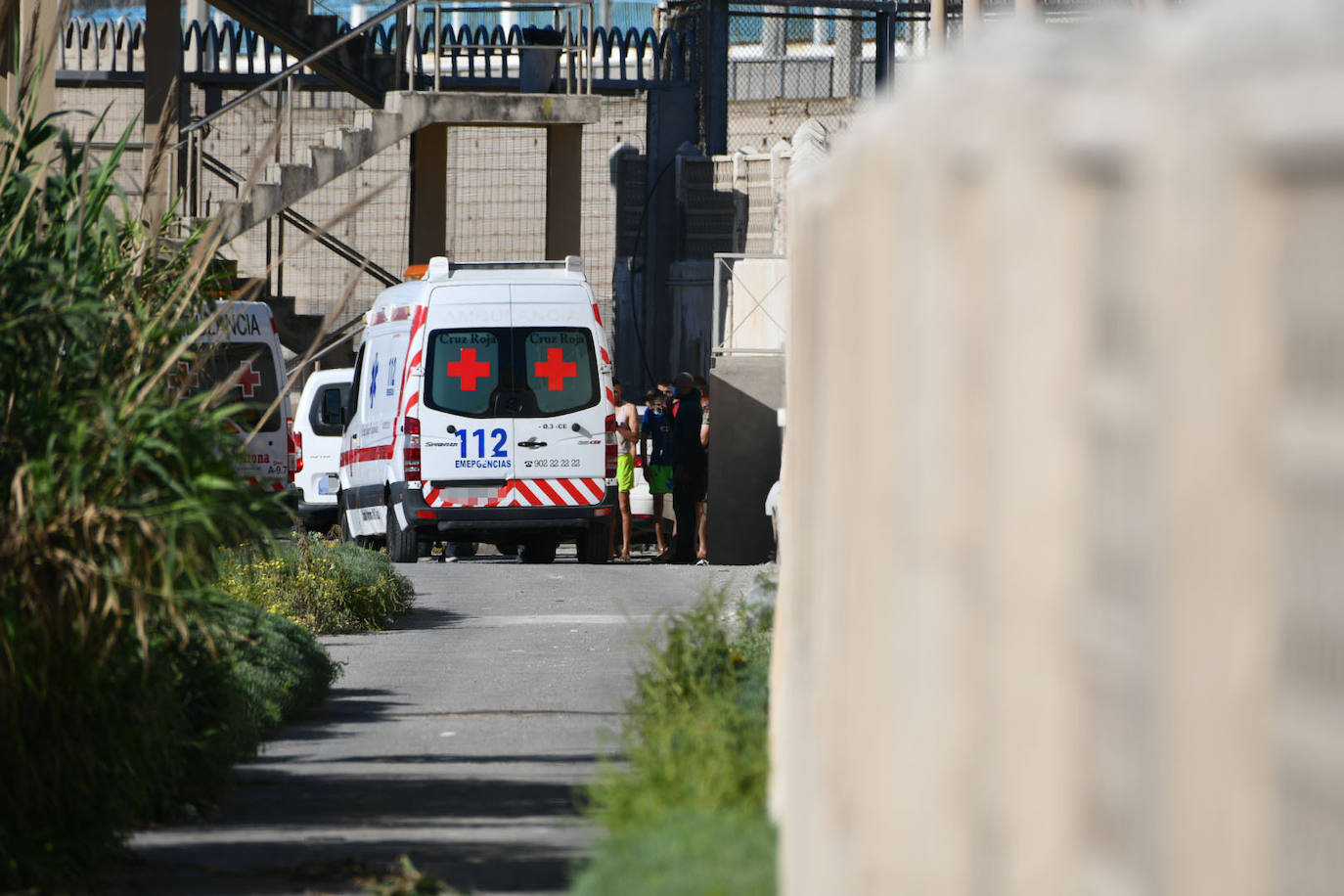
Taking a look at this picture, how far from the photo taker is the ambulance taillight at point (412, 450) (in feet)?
55.1

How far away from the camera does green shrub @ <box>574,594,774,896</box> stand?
4.39 metres

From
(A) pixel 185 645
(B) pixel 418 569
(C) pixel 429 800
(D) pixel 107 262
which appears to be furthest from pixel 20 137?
(B) pixel 418 569

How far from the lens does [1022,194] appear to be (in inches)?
93.0

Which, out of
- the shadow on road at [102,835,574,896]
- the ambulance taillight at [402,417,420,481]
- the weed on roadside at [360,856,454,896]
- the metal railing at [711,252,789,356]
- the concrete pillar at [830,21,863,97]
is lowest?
the shadow on road at [102,835,574,896]

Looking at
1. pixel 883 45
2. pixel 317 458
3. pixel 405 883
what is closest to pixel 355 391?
pixel 317 458

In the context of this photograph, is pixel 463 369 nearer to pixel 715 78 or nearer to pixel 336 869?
pixel 336 869

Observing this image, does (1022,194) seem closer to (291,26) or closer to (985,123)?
(985,123)

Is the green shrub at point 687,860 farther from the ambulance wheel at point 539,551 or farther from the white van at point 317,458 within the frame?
the white van at point 317,458

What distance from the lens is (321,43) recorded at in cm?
2641

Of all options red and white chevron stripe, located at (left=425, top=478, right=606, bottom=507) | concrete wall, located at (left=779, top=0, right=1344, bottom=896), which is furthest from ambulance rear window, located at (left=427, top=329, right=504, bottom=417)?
concrete wall, located at (left=779, top=0, right=1344, bottom=896)

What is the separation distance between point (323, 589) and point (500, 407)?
16.1 feet

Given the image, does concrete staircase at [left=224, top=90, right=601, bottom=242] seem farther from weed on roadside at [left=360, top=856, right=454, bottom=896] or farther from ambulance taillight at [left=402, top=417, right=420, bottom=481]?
weed on roadside at [left=360, top=856, right=454, bottom=896]

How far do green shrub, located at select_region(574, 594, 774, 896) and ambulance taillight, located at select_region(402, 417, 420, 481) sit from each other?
363 inches

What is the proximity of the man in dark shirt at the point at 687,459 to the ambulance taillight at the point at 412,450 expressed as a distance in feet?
7.92
